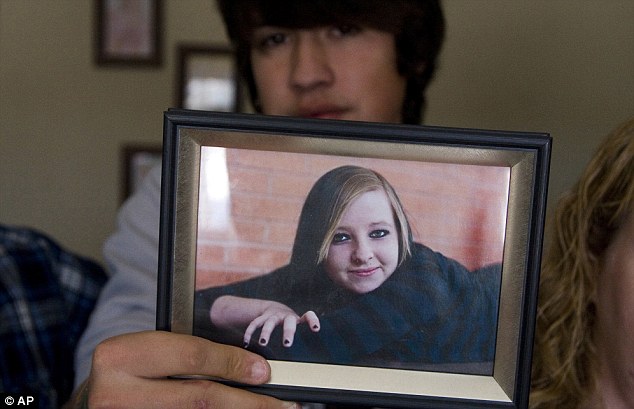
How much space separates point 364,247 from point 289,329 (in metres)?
0.14

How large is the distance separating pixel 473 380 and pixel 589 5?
1.81m

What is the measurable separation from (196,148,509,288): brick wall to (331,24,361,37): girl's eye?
0.67m

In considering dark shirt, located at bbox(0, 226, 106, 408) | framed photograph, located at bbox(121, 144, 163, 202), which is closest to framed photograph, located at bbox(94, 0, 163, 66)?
framed photograph, located at bbox(121, 144, 163, 202)

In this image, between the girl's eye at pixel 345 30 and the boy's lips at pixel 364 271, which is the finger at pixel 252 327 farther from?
the girl's eye at pixel 345 30

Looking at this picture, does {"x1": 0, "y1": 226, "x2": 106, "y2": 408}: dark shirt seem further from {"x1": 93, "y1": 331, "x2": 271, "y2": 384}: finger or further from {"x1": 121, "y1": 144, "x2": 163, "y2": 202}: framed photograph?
{"x1": 121, "y1": 144, "x2": 163, "y2": 202}: framed photograph

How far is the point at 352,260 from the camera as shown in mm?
927

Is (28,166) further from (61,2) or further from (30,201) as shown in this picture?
(61,2)

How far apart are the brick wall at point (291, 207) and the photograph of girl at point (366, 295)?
14 mm

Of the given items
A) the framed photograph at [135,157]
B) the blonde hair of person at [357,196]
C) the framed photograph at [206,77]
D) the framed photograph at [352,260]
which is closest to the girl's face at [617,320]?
the framed photograph at [352,260]

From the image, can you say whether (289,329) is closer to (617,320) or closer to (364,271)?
(364,271)

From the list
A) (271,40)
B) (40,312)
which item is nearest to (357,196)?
(271,40)

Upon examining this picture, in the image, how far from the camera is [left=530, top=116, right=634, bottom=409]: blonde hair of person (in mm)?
1172

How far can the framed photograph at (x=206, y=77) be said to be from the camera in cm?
260

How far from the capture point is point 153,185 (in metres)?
1.71
